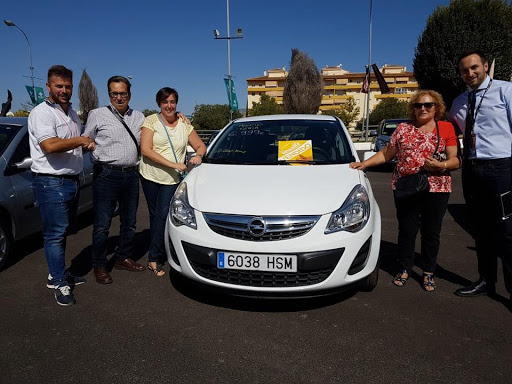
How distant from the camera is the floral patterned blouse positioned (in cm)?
320

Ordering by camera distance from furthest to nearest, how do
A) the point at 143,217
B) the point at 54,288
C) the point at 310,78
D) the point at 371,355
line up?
the point at 310,78 → the point at 143,217 → the point at 54,288 → the point at 371,355

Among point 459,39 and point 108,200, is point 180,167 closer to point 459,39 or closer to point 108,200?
point 108,200

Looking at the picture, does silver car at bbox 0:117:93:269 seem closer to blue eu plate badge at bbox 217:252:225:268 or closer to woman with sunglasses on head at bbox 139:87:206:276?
woman with sunglasses on head at bbox 139:87:206:276

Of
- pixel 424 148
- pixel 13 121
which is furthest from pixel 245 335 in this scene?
pixel 13 121

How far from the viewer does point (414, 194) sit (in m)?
3.29

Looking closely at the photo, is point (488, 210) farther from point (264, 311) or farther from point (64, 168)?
point (64, 168)

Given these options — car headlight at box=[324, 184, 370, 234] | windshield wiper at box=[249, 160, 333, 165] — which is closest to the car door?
windshield wiper at box=[249, 160, 333, 165]

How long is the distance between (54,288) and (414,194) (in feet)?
9.69

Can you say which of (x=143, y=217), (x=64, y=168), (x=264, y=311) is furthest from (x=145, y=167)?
(x=143, y=217)

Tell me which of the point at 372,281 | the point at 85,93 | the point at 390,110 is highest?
the point at 85,93

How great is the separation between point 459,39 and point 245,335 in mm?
25489

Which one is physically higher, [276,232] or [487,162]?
[487,162]

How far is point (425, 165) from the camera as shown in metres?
3.21

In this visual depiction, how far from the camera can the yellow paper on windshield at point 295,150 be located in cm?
370
